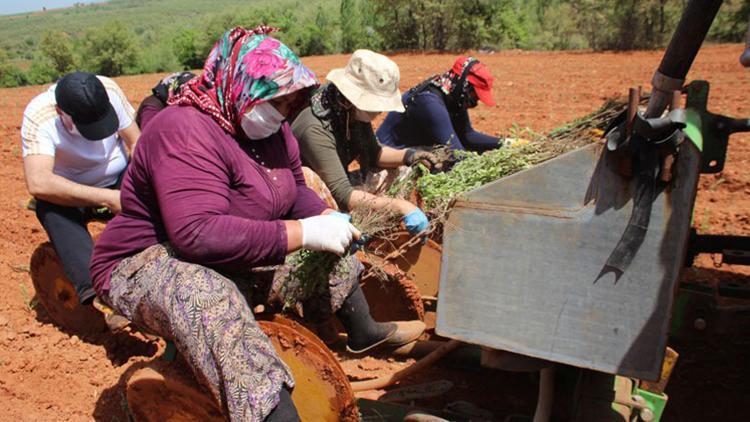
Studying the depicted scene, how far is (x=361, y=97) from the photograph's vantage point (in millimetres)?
3744

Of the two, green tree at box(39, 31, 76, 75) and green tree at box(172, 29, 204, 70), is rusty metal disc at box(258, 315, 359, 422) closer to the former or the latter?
green tree at box(172, 29, 204, 70)

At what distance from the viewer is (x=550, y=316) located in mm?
2150

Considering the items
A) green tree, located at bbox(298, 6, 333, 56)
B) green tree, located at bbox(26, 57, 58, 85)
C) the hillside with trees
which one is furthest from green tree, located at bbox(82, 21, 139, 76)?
green tree, located at bbox(298, 6, 333, 56)

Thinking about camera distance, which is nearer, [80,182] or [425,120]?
[80,182]

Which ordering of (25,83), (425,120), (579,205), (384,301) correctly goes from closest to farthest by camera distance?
(579,205), (384,301), (425,120), (25,83)

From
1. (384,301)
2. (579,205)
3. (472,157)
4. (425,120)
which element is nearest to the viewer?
(579,205)

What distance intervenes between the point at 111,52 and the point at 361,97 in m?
38.9

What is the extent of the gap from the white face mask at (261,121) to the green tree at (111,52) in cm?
3938

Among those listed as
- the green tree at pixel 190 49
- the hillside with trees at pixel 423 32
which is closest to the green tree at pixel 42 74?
the hillside with trees at pixel 423 32

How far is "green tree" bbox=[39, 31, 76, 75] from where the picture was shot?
37.6m

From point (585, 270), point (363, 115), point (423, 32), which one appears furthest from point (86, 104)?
point (423, 32)

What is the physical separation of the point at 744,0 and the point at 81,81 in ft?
76.0

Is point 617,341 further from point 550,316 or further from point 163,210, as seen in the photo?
point 163,210

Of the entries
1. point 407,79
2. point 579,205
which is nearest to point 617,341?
point 579,205
